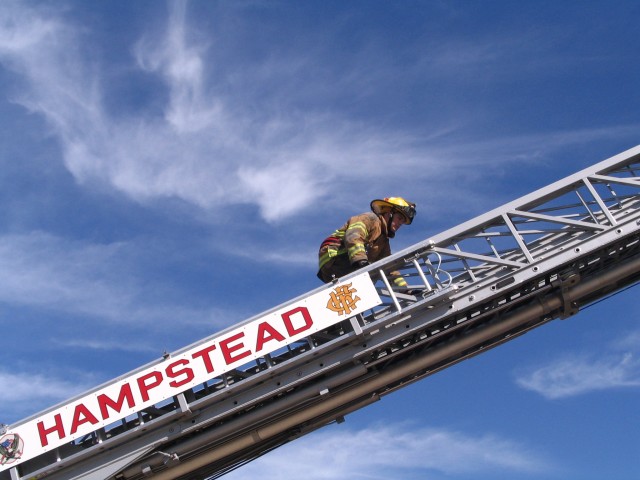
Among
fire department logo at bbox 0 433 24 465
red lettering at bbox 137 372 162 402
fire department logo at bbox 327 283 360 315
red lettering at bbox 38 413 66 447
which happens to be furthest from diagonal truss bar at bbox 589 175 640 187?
fire department logo at bbox 0 433 24 465

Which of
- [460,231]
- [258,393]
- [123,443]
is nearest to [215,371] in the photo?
[258,393]

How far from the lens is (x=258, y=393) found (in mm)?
9062

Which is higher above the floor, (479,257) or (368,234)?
(368,234)

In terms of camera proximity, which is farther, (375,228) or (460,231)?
(375,228)

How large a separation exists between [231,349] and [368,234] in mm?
2476

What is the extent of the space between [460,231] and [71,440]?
16.9ft

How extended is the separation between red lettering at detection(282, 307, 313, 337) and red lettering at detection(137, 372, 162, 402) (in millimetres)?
1588

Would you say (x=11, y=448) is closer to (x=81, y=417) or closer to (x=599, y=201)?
(x=81, y=417)

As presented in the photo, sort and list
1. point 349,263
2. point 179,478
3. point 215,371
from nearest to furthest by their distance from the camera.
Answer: point 215,371 → point 179,478 → point 349,263

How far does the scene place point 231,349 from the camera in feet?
29.4

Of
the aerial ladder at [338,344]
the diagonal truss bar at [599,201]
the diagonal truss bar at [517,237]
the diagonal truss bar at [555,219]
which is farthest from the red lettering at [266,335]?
the diagonal truss bar at [599,201]

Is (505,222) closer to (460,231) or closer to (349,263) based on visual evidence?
(460,231)

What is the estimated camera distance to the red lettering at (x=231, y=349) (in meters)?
8.91

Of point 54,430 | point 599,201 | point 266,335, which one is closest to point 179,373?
point 266,335
